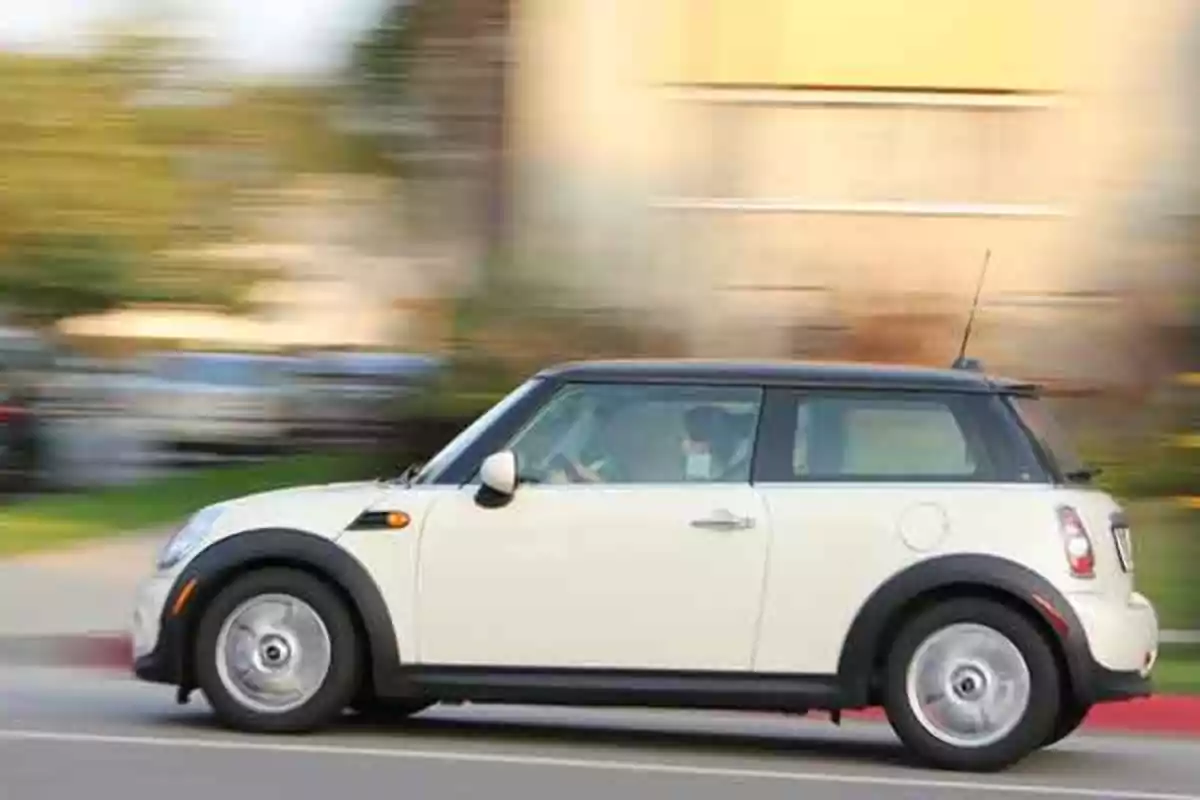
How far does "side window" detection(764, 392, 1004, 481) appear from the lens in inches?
367

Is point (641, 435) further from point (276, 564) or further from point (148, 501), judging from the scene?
point (148, 501)

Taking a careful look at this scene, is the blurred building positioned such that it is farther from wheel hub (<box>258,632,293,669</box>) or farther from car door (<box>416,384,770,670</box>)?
wheel hub (<box>258,632,293,669</box>)

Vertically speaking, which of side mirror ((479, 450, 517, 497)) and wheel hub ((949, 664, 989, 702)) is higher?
side mirror ((479, 450, 517, 497))

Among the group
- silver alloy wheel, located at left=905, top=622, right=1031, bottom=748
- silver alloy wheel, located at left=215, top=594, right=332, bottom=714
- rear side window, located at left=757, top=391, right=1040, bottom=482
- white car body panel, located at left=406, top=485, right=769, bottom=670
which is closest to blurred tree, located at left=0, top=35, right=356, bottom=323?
silver alloy wheel, located at left=215, top=594, right=332, bottom=714

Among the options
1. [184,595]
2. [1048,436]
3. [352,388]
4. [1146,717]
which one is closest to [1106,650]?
[1048,436]

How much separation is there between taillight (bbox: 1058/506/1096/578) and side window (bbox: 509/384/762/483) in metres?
1.16

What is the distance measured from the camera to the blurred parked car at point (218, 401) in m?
20.5

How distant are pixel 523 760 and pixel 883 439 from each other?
1.78 metres

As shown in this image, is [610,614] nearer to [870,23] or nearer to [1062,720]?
[1062,720]

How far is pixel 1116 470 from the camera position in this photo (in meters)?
16.8

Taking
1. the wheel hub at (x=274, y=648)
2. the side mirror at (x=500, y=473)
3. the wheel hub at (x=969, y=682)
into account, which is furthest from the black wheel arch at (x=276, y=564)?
the wheel hub at (x=969, y=682)

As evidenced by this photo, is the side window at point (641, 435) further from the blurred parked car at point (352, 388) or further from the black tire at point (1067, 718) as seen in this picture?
the blurred parked car at point (352, 388)

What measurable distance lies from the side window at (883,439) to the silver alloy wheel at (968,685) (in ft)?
1.97

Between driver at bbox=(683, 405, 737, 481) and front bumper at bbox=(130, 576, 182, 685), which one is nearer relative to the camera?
driver at bbox=(683, 405, 737, 481)
